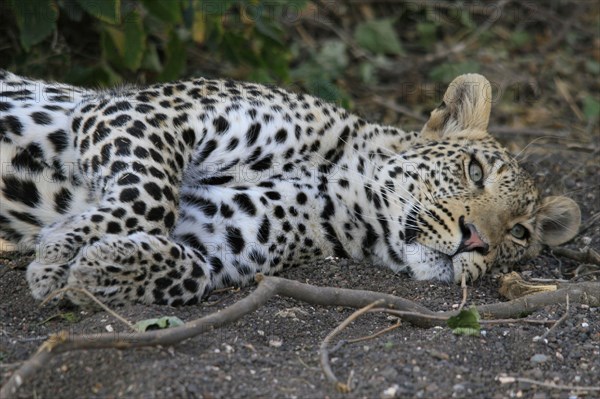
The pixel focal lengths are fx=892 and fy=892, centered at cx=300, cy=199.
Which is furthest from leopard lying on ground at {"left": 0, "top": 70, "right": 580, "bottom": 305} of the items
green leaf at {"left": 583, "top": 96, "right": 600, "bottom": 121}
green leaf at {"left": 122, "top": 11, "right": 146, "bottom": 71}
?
green leaf at {"left": 583, "top": 96, "right": 600, "bottom": 121}

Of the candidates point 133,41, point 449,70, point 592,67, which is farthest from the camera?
point 592,67

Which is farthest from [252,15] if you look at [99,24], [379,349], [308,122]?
[379,349]

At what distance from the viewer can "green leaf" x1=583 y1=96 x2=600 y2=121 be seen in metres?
10.1

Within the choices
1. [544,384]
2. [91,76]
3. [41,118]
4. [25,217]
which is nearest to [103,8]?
[91,76]

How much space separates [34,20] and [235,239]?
2.78 meters

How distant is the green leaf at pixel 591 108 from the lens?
396 inches

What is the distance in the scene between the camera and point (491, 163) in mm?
6180

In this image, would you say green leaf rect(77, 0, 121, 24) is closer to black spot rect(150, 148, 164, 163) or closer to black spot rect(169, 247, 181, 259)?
black spot rect(150, 148, 164, 163)

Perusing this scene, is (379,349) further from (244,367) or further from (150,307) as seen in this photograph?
(150,307)

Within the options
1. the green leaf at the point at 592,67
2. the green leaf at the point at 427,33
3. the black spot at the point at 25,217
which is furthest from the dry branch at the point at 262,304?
the green leaf at the point at 592,67

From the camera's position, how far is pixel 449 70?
1046cm

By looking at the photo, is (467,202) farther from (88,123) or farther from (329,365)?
(88,123)

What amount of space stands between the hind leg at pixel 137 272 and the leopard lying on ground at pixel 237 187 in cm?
1

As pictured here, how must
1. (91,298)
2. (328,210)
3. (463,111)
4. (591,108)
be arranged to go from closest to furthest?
(91,298)
(328,210)
(463,111)
(591,108)
